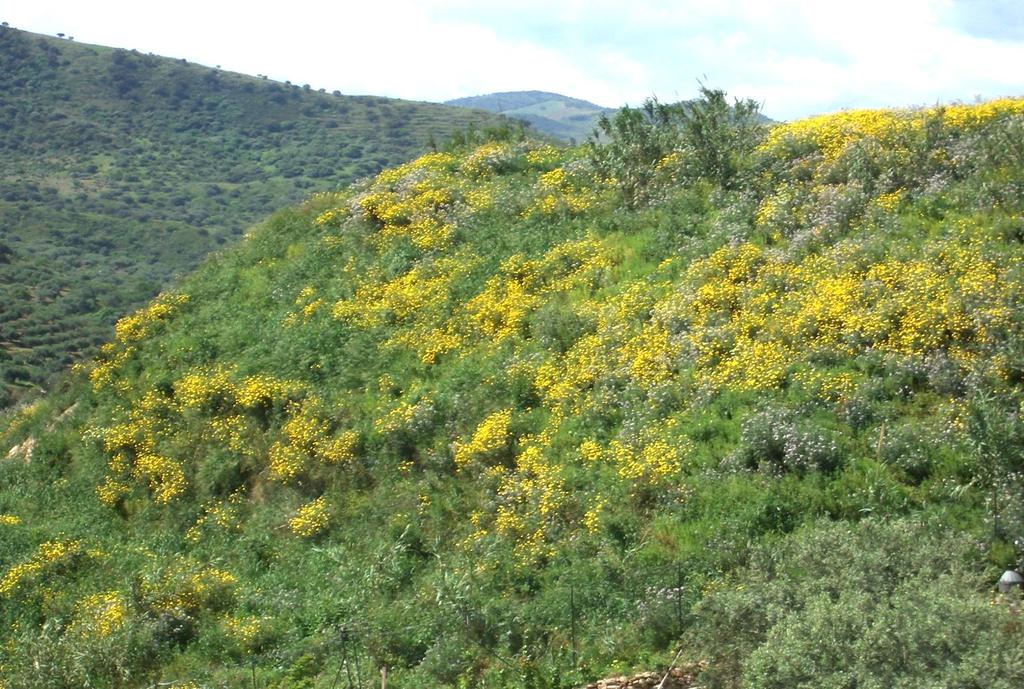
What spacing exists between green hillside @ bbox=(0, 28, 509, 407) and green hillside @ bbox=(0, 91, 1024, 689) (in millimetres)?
32421

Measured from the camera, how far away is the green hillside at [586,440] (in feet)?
29.6

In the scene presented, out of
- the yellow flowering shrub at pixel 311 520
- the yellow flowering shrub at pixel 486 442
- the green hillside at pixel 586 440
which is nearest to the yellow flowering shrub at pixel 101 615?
the green hillside at pixel 586 440

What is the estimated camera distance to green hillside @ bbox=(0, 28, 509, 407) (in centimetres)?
5672

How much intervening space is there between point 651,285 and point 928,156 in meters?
4.23

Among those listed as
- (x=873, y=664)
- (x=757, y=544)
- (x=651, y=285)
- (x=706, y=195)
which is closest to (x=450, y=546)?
(x=757, y=544)

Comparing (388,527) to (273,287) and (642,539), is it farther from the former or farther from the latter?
(273,287)

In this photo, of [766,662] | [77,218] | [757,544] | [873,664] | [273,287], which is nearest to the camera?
[873,664]

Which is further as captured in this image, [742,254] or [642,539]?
[742,254]

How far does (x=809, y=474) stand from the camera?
1008 centimetres

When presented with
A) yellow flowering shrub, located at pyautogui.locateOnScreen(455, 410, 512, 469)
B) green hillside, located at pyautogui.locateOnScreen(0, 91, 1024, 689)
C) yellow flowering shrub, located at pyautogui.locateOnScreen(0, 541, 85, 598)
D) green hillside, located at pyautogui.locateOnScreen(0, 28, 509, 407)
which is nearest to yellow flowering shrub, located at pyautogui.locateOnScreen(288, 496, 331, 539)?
green hillside, located at pyautogui.locateOnScreen(0, 91, 1024, 689)

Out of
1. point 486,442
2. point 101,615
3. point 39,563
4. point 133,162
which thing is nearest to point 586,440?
point 486,442

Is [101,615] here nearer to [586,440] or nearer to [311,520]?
[311,520]

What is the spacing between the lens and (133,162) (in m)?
94.3

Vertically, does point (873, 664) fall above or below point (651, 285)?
below
